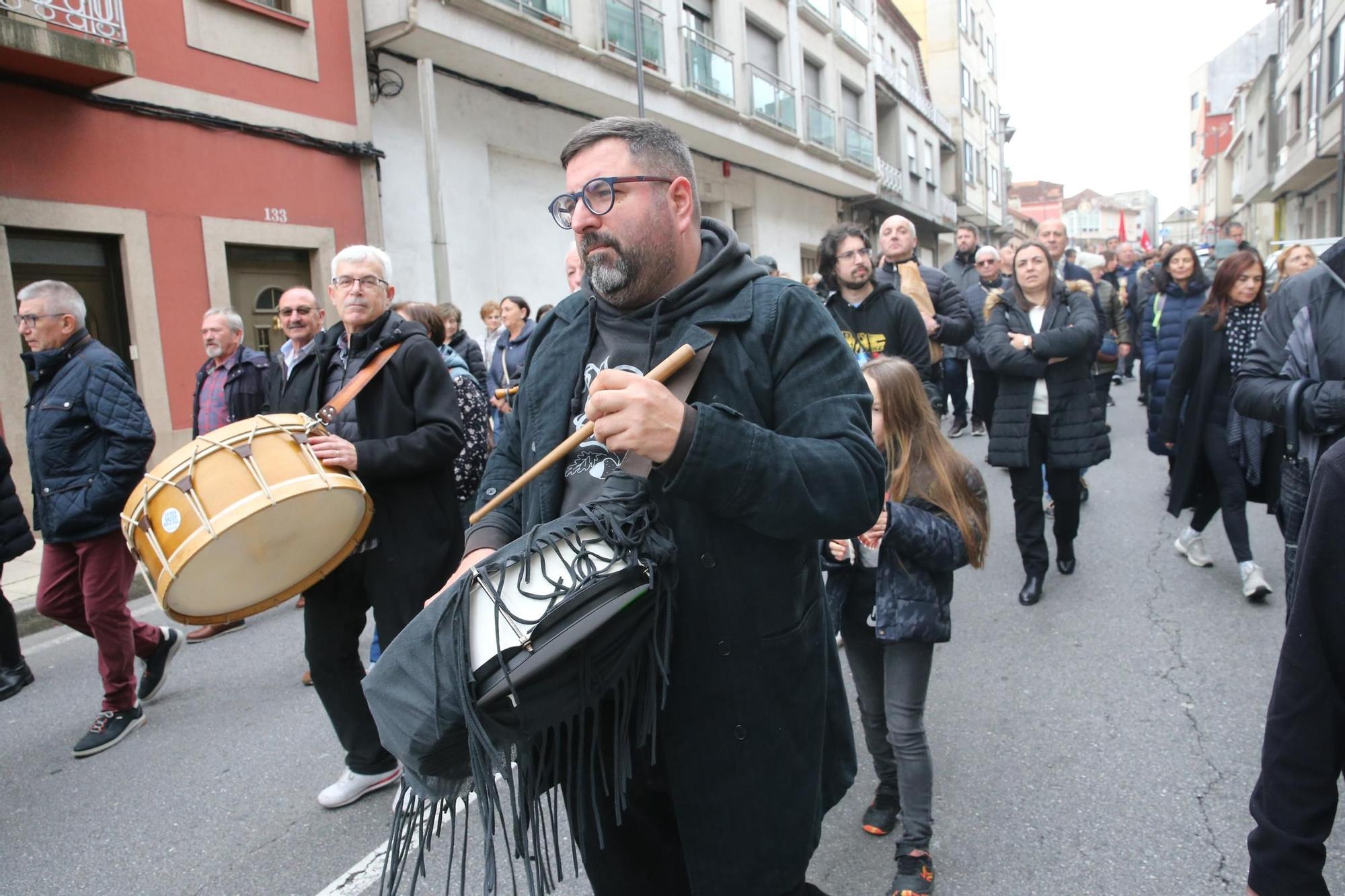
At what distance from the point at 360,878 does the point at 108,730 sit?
192 cm

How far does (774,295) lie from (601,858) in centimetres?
119

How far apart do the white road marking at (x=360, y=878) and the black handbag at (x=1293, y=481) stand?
9.18ft

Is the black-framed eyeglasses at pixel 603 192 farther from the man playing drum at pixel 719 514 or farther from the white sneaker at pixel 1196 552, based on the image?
the white sneaker at pixel 1196 552

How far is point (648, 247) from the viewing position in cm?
168

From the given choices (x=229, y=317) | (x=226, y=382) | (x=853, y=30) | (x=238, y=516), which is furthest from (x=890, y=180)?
(x=238, y=516)

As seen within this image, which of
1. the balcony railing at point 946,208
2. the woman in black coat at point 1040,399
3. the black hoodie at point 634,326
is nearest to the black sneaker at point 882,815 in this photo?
the black hoodie at point 634,326

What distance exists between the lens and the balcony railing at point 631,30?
45.1ft

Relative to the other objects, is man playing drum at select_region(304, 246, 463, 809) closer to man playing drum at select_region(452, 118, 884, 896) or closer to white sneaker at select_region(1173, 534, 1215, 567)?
man playing drum at select_region(452, 118, 884, 896)

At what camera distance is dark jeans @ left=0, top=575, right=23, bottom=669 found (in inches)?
187

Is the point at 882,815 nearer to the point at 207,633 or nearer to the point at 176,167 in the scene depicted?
the point at 207,633

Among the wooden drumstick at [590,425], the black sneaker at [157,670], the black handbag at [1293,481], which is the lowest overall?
the black sneaker at [157,670]

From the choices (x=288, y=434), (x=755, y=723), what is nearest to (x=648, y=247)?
(x=755, y=723)

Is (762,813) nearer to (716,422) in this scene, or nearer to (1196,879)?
(716,422)

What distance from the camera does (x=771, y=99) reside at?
1877 centimetres
